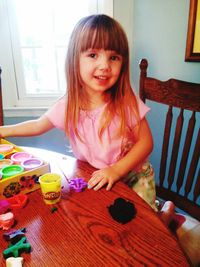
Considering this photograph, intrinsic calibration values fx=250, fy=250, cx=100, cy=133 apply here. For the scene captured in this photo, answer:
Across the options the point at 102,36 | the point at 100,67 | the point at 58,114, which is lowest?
the point at 58,114

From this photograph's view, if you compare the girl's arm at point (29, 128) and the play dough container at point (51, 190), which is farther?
the girl's arm at point (29, 128)

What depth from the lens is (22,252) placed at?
1.69 ft

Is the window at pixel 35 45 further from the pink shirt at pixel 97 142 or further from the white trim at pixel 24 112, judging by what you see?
the pink shirt at pixel 97 142

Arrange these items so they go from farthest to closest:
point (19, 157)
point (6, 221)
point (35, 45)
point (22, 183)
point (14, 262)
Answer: point (35, 45)
point (19, 157)
point (22, 183)
point (6, 221)
point (14, 262)

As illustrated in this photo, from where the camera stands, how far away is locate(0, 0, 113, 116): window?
170 cm

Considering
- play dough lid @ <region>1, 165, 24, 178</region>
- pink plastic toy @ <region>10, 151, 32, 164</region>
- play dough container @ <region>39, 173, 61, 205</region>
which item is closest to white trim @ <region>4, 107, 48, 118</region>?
pink plastic toy @ <region>10, 151, 32, 164</region>

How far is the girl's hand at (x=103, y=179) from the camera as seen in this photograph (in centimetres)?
74

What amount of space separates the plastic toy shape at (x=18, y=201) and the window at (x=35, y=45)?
4.20 ft

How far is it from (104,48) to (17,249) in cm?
67

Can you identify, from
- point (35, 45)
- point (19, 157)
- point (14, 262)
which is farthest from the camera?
point (35, 45)

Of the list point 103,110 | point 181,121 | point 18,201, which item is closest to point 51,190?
point 18,201

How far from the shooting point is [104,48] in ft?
2.86

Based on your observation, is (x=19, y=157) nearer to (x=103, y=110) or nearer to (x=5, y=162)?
(x=5, y=162)

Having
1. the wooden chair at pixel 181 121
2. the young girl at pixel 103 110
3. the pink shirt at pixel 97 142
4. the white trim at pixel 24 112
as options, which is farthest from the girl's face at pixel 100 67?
the white trim at pixel 24 112
